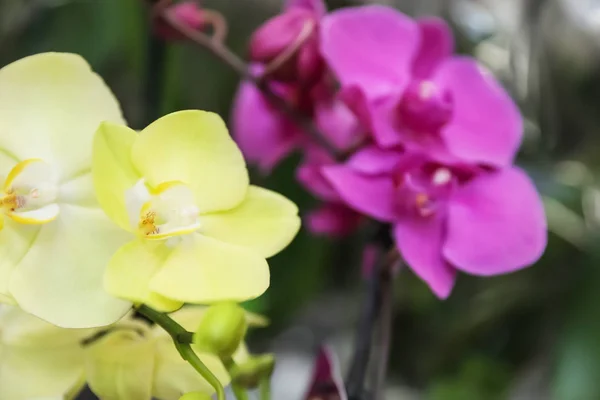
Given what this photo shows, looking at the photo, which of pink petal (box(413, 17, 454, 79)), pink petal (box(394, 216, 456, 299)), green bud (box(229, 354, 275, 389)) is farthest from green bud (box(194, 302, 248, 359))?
pink petal (box(413, 17, 454, 79))

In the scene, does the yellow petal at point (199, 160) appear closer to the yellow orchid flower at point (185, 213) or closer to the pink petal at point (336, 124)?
the yellow orchid flower at point (185, 213)

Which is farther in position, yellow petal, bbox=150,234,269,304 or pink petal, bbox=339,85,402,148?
pink petal, bbox=339,85,402,148

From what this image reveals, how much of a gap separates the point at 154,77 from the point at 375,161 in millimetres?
191

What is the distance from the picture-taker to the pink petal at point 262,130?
1.31ft

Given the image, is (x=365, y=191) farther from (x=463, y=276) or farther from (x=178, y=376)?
(x=463, y=276)

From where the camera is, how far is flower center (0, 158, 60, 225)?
21cm

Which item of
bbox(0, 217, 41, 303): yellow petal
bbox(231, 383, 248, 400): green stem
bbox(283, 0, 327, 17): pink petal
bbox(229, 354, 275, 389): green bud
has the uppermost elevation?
bbox(0, 217, 41, 303): yellow petal

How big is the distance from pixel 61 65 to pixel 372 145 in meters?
0.17

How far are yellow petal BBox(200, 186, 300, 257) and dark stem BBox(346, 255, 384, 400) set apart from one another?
12cm

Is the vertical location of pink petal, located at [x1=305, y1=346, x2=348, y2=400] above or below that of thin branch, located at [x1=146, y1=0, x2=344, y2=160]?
below

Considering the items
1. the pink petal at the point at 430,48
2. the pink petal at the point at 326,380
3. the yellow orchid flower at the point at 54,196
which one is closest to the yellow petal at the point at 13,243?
the yellow orchid flower at the point at 54,196

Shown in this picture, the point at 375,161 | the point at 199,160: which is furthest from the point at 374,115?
the point at 199,160

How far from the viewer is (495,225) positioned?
31 centimetres

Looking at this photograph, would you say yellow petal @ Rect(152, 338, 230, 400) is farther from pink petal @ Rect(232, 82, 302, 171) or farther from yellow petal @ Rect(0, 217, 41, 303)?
pink petal @ Rect(232, 82, 302, 171)
